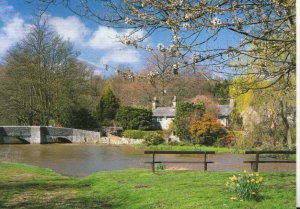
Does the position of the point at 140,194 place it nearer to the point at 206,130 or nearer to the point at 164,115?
the point at 206,130

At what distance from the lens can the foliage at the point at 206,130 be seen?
32.0 metres

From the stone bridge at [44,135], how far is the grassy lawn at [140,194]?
996 inches

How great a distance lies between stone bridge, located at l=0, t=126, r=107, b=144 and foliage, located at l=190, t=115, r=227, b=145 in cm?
941

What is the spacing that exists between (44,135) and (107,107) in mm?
7179

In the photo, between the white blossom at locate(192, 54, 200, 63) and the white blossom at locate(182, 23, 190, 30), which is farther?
the white blossom at locate(192, 54, 200, 63)

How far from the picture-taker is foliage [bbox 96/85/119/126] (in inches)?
1661

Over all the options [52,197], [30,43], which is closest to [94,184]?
[52,197]

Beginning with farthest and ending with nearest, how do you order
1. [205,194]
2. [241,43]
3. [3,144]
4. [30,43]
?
[3,144] → [30,43] → [205,194] → [241,43]

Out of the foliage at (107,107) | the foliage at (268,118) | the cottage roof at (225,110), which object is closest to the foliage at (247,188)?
the foliage at (268,118)

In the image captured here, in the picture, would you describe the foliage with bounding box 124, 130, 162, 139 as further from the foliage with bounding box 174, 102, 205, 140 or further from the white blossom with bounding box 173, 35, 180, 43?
the white blossom with bounding box 173, 35, 180, 43

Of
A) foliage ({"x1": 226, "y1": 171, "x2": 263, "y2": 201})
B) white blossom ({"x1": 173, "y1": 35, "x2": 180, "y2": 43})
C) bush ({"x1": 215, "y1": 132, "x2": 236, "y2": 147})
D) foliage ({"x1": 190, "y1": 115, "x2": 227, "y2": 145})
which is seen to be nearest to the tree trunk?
bush ({"x1": 215, "y1": 132, "x2": 236, "y2": 147})

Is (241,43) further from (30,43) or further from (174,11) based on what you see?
(30,43)

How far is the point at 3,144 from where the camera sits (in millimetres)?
37281

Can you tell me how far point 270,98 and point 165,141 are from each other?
41.2ft
